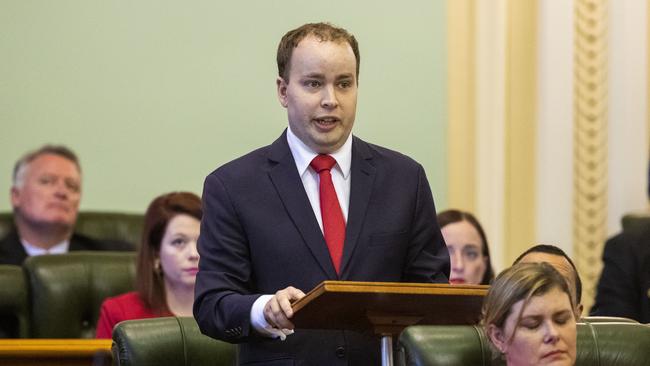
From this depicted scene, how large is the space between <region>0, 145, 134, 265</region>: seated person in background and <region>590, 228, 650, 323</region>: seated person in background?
2.15 m

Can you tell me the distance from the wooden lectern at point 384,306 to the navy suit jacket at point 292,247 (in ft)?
0.46

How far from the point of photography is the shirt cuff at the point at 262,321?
298cm

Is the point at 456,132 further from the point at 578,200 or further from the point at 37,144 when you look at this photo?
the point at 37,144

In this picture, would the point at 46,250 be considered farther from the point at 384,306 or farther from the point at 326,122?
the point at 384,306

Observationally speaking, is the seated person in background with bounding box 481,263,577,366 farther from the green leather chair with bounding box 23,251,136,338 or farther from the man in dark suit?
the green leather chair with bounding box 23,251,136,338

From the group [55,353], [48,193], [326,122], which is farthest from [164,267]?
[326,122]

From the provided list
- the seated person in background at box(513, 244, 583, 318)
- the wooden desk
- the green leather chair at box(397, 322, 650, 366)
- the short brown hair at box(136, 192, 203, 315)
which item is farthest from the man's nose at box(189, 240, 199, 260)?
the green leather chair at box(397, 322, 650, 366)

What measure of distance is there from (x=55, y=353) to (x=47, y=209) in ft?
6.37

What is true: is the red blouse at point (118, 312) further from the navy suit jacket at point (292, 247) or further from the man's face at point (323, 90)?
the man's face at point (323, 90)

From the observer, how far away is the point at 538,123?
669 centimetres

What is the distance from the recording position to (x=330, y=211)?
321 centimetres

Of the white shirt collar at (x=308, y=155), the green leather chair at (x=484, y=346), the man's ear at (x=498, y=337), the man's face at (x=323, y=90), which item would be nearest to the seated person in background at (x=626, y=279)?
A: the green leather chair at (x=484, y=346)

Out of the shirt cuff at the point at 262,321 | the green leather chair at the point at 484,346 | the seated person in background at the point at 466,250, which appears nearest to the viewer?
the shirt cuff at the point at 262,321

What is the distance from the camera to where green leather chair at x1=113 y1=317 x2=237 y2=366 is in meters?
3.77
